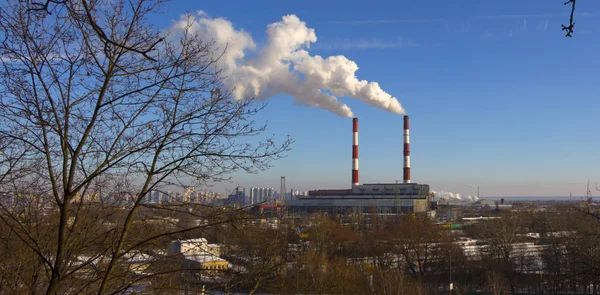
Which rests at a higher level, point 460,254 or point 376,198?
point 376,198

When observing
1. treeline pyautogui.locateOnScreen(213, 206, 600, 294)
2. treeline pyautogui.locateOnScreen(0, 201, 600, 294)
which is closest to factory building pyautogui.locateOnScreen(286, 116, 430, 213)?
treeline pyautogui.locateOnScreen(0, 201, 600, 294)

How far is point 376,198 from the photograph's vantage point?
6425 cm

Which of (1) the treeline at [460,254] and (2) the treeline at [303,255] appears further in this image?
(1) the treeline at [460,254]

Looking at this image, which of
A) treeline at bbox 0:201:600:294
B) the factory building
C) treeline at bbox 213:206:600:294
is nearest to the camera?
treeline at bbox 0:201:600:294

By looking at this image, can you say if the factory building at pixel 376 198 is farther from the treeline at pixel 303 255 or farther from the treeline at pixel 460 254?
the treeline at pixel 460 254

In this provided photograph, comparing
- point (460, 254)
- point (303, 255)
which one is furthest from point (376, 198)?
point (303, 255)

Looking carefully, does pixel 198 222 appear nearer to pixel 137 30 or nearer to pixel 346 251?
pixel 137 30

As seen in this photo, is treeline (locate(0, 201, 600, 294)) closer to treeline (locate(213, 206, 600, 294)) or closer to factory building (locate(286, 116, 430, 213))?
treeline (locate(213, 206, 600, 294))

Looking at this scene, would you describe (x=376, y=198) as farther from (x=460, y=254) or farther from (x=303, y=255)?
(x=303, y=255)

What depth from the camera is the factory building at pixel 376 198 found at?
61.8 metres

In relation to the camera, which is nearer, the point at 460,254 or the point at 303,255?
the point at 303,255

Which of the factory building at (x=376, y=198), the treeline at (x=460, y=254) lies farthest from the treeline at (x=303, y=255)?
the factory building at (x=376, y=198)

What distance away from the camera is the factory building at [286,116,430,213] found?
61.8 m

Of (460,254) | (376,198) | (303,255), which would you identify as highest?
(376,198)
